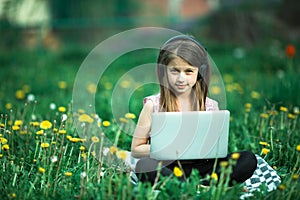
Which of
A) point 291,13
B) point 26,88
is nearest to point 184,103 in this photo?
point 26,88

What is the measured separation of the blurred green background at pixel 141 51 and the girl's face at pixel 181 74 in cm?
95

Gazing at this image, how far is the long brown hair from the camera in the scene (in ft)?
9.16

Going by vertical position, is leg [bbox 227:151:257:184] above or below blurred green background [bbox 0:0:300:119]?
below

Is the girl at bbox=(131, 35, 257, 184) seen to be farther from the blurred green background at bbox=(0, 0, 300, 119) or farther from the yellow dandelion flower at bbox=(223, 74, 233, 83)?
the yellow dandelion flower at bbox=(223, 74, 233, 83)

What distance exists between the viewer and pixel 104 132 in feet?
12.0

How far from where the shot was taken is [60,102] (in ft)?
15.3

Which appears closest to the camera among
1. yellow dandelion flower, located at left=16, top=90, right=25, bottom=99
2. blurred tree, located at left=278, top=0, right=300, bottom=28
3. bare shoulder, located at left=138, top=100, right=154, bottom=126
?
bare shoulder, located at left=138, top=100, right=154, bottom=126

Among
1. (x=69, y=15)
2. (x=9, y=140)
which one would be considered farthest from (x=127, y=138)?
(x=69, y=15)

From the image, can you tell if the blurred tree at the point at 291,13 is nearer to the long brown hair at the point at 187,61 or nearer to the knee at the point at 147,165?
the long brown hair at the point at 187,61

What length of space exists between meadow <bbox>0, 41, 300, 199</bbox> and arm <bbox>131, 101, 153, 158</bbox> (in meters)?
0.13

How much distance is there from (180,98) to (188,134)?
0.37 meters

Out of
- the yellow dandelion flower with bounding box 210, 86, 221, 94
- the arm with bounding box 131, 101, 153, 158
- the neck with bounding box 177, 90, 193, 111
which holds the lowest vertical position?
the arm with bounding box 131, 101, 153, 158

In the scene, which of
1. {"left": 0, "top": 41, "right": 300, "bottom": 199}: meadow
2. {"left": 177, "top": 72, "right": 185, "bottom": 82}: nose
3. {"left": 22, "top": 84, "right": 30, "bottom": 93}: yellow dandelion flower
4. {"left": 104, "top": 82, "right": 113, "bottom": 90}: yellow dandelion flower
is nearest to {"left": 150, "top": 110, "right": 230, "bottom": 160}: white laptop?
{"left": 0, "top": 41, "right": 300, "bottom": 199}: meadow

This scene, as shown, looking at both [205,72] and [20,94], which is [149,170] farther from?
[20,94]
